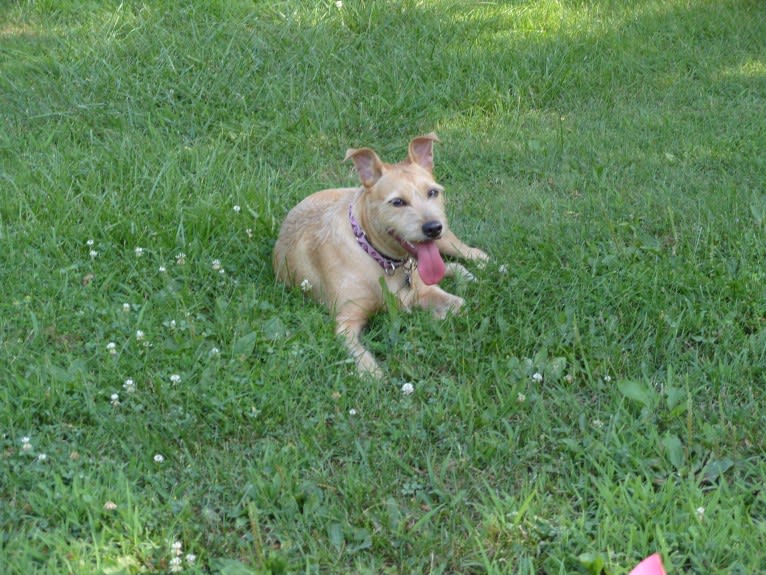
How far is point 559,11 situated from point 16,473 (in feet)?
22.0

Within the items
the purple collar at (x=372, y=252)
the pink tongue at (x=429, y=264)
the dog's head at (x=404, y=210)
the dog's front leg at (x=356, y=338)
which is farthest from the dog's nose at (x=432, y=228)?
the dog's front leg at (x=356, y=338)

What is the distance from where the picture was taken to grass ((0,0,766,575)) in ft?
11.2

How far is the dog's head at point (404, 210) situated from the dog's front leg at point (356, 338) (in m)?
0.40

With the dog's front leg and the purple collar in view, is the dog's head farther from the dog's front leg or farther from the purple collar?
the dog's front leg

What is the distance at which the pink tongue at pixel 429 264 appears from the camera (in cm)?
475

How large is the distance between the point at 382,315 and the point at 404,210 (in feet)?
1.95

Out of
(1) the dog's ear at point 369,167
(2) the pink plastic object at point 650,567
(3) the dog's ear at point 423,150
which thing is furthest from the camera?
(3) the dog's ear at point 423,150

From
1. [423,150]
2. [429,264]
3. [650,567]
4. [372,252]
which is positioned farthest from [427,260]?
[650,567]

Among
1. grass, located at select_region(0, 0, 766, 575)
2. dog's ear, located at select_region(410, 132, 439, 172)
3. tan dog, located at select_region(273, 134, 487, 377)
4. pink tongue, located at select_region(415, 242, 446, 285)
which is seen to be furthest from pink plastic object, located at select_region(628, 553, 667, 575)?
dog's ear, located at select_region(410, 132, 439, 172)

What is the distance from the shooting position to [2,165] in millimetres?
6410

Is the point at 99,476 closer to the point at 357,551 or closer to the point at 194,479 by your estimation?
the point at 194,479

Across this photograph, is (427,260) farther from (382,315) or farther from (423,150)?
(423,150)

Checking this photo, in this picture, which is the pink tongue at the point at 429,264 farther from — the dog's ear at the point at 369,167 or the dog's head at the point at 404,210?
the dog's ear at the point at 369,167

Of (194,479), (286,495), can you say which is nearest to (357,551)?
(286,495)
